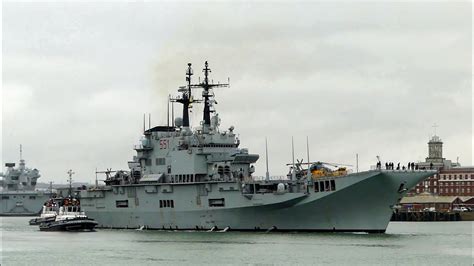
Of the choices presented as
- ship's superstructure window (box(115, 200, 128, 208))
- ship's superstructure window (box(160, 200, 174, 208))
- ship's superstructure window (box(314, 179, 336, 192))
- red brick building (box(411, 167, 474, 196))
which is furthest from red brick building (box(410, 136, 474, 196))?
ship's superstructure window (box(314, 179, 336, 192))

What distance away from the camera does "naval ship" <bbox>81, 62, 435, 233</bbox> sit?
41906 millimetres

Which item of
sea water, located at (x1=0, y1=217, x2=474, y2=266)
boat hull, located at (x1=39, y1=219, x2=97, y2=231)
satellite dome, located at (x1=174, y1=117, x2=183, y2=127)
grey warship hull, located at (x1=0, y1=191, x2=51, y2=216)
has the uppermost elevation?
satellite dome, located at (x1=174, y1=117, x2=183, y2=127)

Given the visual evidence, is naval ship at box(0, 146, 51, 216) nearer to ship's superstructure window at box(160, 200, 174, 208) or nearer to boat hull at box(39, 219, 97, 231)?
A: boat hull at box(39, 219, 97, 231)

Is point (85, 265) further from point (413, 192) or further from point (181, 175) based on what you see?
point (413, 192)

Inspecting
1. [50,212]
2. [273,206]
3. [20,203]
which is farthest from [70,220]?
[20,203]

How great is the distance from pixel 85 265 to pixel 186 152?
51.4 feet

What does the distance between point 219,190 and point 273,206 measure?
11.0ft

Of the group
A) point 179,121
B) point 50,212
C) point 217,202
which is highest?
point 179,121

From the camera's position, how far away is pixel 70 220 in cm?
5262

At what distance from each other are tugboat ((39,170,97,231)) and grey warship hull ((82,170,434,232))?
7.93 ft

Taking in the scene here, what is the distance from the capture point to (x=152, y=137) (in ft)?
166

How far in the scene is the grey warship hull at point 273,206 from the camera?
136ft

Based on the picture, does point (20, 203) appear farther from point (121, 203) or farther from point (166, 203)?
point (166, 203)

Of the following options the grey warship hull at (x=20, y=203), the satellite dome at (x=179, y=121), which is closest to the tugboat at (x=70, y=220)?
the satellite dome at (x=179, y=121)
